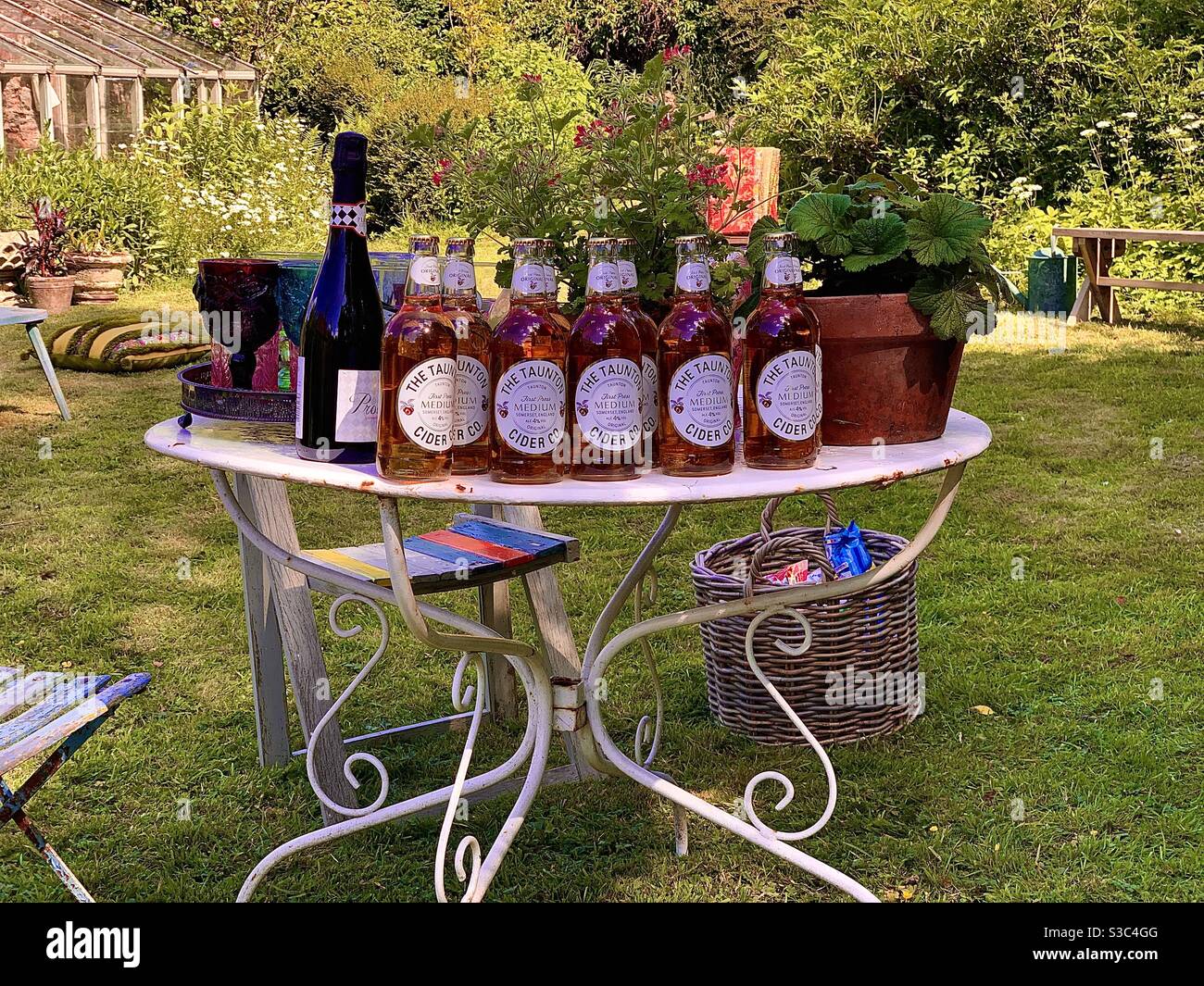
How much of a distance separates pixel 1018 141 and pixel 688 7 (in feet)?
24.6

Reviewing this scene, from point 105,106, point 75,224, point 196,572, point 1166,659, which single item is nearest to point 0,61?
point 105,106

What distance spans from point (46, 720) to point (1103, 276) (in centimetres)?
752

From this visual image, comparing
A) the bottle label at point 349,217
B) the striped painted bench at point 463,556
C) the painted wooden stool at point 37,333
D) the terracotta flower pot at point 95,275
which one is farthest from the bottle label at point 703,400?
the terracotta flower pot at point 95,275

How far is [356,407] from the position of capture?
1689mm

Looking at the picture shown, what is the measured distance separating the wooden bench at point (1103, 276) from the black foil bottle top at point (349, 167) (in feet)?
22.3

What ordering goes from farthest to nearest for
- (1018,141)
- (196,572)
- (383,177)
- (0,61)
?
(383,177)
(0,61)
(1018,141)
(196,572)

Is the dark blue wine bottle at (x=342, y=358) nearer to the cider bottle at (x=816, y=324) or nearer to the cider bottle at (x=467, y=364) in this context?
the cider bottle at (x=467, y=364)

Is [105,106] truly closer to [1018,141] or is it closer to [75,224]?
[75,224]

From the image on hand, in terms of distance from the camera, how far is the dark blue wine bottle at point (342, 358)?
1683mm

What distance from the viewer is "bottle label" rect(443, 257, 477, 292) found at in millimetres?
1663

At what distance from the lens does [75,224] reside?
929 centimetres

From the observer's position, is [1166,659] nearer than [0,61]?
Yes

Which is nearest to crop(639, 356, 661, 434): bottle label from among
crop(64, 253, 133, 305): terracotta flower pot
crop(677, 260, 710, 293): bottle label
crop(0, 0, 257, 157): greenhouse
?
crop(677, 260, 710, 293): bottle label

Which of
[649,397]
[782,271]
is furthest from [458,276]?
[782,271]
